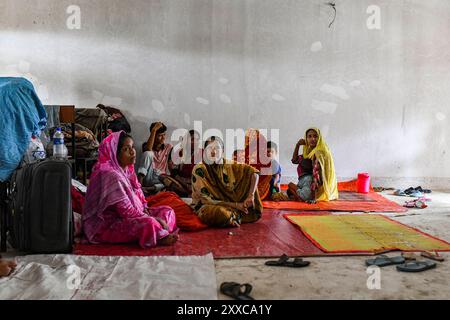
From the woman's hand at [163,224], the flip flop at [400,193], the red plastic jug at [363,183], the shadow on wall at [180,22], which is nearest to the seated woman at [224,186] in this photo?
the woman's hand at [163,224]

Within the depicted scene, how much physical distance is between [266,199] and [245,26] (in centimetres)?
291

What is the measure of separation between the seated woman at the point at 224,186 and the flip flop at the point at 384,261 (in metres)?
1.47

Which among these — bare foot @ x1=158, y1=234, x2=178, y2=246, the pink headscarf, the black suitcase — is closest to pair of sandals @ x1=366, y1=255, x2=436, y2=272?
bare foot @ x1=158, y1=234, x2=178, y2=246

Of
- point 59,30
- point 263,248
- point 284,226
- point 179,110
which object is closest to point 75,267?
point 263,248

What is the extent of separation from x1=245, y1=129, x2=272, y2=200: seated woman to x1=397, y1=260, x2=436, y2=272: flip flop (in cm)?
285

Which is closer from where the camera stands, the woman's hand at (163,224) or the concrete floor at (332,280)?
the concrete floor at (332,280)

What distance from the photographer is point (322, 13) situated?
6.98 meters

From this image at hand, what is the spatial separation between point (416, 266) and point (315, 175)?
9.30 ft

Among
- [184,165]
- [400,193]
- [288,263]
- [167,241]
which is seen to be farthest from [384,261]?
[400,193]

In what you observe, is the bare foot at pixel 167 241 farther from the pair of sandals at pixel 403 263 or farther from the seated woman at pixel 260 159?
the seated woman at pixel 260 159

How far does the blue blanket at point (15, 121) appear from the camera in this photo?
325 cm

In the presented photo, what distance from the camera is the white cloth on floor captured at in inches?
92.4

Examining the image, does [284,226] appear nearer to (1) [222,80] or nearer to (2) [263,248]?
(2) [263,248]

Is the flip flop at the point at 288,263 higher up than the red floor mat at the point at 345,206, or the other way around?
the flip flop at the point at 288,263
